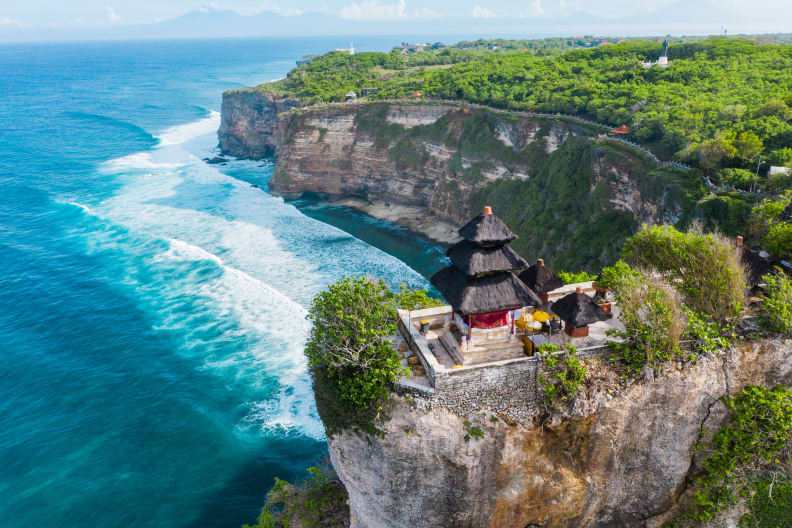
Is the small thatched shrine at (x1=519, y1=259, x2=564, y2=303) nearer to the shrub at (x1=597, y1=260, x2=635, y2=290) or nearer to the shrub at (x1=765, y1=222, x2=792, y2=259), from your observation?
the shrub at (x1=597, y1=260, x2=635, y2=290)

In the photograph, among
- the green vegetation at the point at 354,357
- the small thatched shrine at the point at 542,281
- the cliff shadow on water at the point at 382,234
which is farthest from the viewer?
the cliff shadow on water at the point at 382,234

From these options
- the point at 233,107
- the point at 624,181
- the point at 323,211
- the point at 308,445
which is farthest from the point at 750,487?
the point at 233,107

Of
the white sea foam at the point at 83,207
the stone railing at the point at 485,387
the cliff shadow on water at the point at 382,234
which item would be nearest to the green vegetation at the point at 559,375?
the stone railing at the point at 485,387

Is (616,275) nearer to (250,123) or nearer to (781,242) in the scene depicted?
(781,242)

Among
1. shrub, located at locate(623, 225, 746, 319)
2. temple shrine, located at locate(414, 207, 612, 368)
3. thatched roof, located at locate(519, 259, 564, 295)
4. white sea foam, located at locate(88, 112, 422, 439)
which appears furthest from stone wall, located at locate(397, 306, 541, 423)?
white sea foam, located at locate(88, 112, 422, 439)

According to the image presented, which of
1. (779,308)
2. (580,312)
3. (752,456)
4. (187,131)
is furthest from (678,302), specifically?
(187,131)

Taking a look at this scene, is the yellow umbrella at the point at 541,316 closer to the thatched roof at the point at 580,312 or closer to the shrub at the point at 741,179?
the thatched roof at the point at 580,312

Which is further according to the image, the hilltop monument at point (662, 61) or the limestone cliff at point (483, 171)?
the hilltop monument at point (662, 61)
